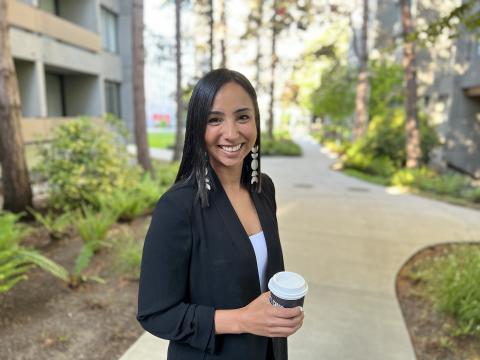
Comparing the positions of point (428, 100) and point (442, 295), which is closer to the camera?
point (442, 295)

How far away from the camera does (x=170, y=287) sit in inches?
50.3

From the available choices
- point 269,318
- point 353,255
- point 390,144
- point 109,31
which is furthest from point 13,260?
point 109,31

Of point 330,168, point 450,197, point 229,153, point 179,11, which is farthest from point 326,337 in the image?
point 330,168

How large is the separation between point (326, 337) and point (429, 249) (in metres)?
3.28

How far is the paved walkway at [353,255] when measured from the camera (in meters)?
3.39

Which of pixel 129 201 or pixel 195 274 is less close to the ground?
pixel 195 274

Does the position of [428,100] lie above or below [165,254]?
above

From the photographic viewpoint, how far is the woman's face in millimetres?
1385

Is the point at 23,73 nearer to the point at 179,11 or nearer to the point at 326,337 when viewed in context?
the point at 179,11

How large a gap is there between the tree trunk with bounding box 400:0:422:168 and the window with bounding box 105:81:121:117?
1462cm

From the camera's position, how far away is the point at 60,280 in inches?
173

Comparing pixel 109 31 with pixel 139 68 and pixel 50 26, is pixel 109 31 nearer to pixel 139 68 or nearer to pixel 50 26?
pixel 50 26

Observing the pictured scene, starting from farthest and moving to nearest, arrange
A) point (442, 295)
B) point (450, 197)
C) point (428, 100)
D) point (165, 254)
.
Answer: point (428, 100) → point (450, 197) → point (442, 295) → point (165, 254)

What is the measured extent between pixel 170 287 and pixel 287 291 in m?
0.40
